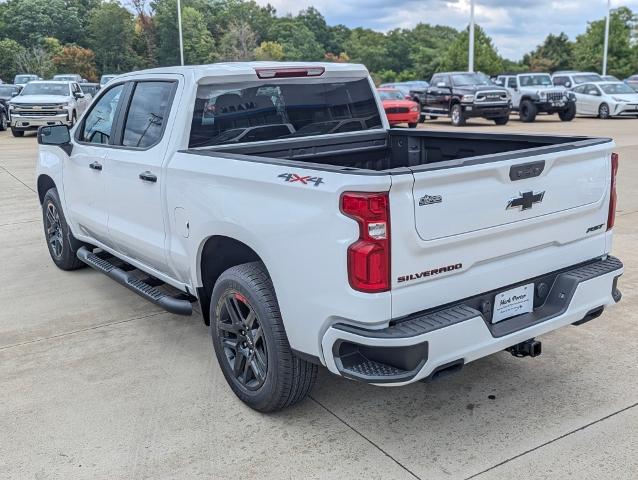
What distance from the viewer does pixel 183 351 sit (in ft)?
15.3

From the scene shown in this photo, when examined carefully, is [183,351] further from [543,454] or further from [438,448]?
[543,454]

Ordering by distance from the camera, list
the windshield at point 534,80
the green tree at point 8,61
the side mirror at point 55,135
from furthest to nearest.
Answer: the green tree at point 8,61 → the windshield at point 534,80 → the side mirror at point 55,135

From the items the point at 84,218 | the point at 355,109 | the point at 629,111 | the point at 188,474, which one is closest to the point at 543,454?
the point at 188,474

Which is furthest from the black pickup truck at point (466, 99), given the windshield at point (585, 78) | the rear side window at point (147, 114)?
the rear side window at point (147, 114)

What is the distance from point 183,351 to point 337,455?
66.9 inches

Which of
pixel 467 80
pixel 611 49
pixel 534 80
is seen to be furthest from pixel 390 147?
pixel 611 49

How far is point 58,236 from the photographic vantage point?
6.60 meters

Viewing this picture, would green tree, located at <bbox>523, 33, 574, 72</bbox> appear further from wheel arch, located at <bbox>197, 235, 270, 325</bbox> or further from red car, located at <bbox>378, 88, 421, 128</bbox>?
wheel arch, located at <bbox>197, 235, 270, 325</bbox>

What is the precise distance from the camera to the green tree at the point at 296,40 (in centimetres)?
8553

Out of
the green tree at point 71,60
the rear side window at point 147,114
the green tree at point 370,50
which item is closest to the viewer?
the rear side window at point 147,114

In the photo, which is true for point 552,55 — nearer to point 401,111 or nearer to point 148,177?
point 401,111

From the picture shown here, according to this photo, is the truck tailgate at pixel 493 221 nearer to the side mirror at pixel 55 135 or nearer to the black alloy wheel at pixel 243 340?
the black alloy wheel at pixel 243 340

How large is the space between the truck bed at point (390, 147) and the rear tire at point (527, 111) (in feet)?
68.5

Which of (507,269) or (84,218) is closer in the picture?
(507,269)
